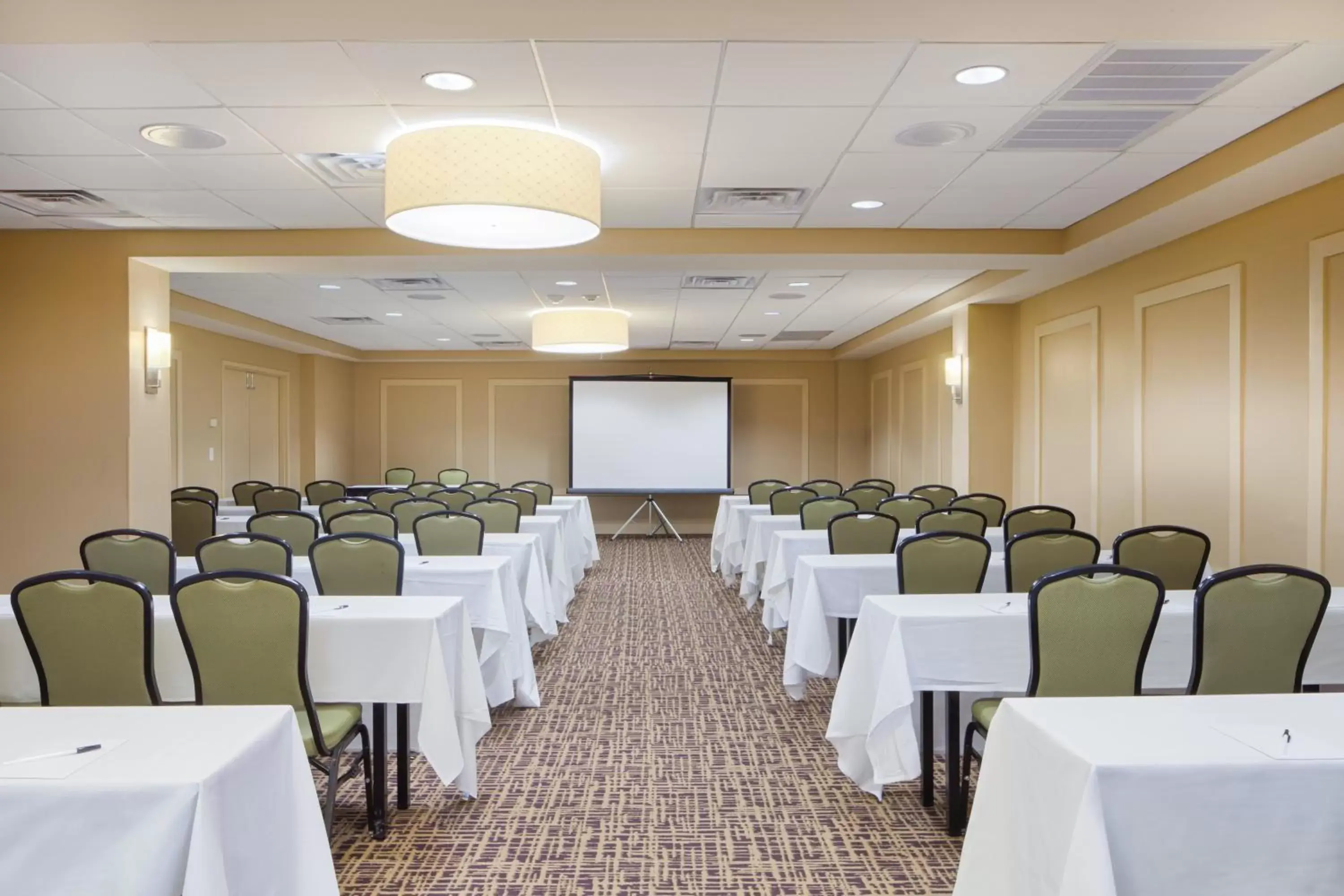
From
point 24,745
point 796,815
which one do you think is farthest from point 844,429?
point 24,745

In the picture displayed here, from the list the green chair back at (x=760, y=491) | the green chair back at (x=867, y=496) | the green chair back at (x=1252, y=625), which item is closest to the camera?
the green chair back at (x=1252, y=625)

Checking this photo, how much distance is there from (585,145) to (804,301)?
5751 mm

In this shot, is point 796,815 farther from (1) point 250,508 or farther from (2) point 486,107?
(1) point 250,508

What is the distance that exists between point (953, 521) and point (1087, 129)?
2309mm

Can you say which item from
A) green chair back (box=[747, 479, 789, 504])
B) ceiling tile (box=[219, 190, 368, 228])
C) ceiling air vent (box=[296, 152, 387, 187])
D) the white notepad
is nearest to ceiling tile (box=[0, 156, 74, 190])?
ceiling tile (box=[219, 190, 368, 228])

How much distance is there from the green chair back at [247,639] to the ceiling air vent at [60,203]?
414 centimetres

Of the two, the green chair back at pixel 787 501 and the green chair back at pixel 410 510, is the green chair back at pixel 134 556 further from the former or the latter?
the green chair back at pixel 787 501

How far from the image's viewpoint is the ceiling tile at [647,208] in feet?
19.3

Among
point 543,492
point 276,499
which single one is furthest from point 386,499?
point 543,492

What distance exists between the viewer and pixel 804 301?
400 inches

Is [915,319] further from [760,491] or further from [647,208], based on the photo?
[647,208]

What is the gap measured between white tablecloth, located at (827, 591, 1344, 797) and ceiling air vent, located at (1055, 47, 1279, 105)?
2.15 meters

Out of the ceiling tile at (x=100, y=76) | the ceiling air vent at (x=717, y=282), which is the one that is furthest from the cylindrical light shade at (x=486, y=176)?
the ceiling air vent at (x=717, y=282)

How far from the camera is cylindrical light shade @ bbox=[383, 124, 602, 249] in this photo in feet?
14.0
